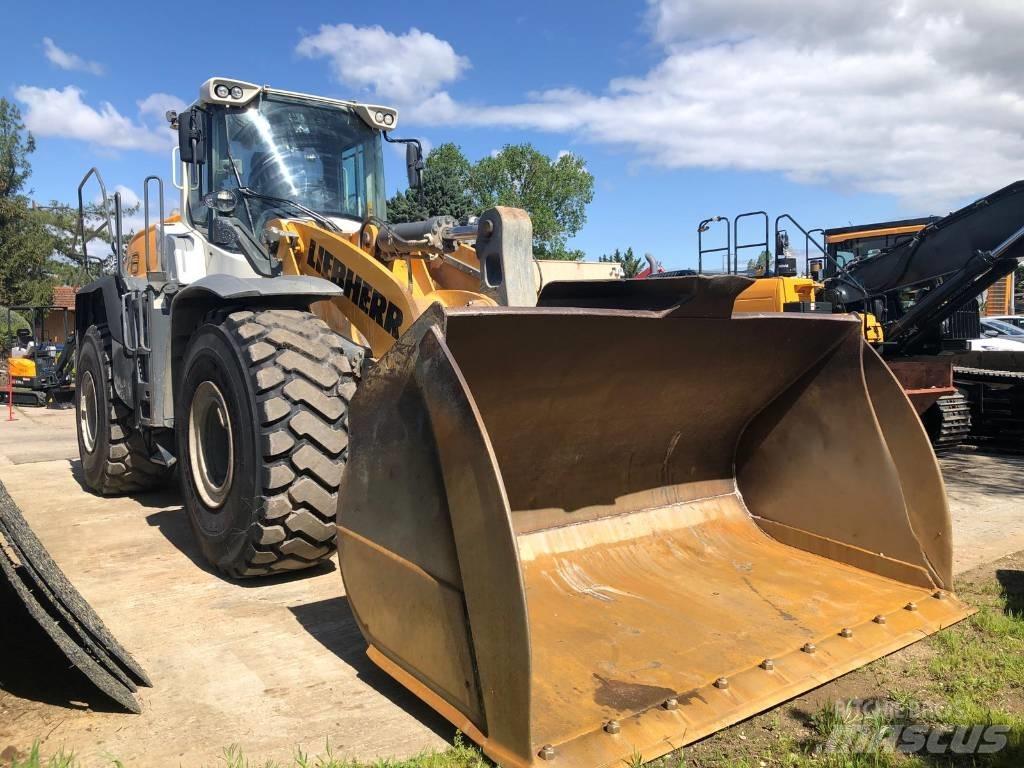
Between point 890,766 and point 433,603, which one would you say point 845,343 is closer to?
point 890,766

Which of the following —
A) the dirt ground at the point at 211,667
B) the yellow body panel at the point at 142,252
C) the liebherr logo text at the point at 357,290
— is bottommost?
the dirt ground at the point at 211,667

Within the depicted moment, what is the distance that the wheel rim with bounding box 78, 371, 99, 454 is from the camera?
650 cm

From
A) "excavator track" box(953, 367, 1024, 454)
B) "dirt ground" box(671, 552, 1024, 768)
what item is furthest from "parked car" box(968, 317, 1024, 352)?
"dirt ground" box(671, 552, 1024, 768)

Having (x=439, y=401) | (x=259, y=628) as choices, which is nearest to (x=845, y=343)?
(x=439, y=401)

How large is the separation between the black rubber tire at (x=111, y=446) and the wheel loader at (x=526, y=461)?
64 centimetres

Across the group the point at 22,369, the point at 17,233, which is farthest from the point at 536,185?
the point at 22,369

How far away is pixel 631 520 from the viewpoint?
386cm

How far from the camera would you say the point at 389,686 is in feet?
9.67

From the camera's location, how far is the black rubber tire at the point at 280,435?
3.73 metres

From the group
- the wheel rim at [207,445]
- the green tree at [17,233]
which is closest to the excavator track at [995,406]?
the wheel rim at [207,445]

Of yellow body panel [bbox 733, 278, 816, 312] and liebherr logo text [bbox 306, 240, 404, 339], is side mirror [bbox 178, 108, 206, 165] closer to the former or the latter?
liebherr logo text [bbox 306, 240, 404, 339]

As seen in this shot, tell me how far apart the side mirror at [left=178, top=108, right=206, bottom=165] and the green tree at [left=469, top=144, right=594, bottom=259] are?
42.9 metres

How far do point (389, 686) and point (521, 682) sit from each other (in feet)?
2.91

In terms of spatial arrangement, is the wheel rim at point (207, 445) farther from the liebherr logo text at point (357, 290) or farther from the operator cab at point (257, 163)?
the operator cab at point (257, 163)
